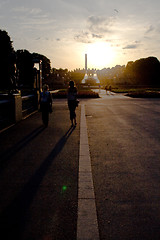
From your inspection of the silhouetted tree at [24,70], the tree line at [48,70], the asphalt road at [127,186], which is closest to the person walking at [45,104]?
the asphalt road at [127,186]

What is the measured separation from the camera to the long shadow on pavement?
2869 mm

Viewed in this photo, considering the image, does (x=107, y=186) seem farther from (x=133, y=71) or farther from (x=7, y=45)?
(x=133, y=71)

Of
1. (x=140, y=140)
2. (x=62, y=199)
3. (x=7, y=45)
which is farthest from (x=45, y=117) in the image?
(x=7, y=45)

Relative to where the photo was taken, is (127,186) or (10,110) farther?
(10,110)

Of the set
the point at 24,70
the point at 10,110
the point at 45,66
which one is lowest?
the point at 10,110

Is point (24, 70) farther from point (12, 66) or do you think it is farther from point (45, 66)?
point (12, 66)

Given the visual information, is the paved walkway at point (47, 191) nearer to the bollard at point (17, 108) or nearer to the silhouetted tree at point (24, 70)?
the bollard at point (17, 108)

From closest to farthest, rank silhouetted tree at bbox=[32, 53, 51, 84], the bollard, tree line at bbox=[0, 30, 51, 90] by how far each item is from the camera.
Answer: the bollard → tree line at bbox=[0, 30, 51, 90] → silhouetted tree at bbox=[32, 53, 51, 84]

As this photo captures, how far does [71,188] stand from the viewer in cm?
412

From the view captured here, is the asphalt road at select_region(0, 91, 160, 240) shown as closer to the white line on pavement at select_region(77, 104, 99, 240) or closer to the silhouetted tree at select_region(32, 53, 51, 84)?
the white line on pavement at select_region(77, 104, 99, 240)

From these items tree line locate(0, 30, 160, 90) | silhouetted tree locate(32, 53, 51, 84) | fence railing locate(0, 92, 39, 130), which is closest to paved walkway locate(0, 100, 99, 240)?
fence railing locate(0, 92, 39, 130)

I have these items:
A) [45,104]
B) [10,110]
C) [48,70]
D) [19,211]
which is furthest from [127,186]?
[48,70]

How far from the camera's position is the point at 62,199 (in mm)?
3715

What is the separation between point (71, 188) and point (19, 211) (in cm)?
100
